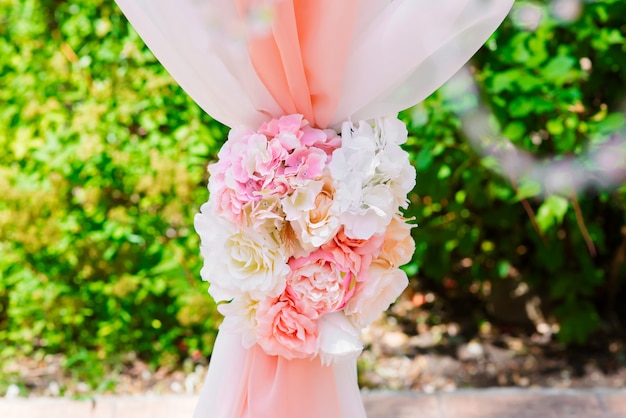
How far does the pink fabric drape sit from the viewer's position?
4.67 feet

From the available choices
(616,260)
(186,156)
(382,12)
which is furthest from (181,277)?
(616,260)

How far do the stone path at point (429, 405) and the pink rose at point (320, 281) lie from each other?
125 cm

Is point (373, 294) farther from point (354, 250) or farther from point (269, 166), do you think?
point (269, 166)

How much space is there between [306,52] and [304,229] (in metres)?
0.36

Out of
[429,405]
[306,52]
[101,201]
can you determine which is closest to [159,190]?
[101,201]

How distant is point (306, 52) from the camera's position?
1488mm

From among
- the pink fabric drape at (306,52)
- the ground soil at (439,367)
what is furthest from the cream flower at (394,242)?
the ground soil at (439,367)

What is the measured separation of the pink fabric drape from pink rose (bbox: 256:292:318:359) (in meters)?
0.39

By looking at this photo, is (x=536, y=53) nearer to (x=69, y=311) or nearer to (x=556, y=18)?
(x=556, y=18)

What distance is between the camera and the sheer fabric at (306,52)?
142 centimetres

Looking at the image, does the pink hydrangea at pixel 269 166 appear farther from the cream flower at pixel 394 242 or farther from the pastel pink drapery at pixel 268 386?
the pastel pink drapery at pixel 268 386

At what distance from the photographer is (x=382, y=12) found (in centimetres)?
150

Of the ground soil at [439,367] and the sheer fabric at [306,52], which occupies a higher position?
the sheer fabric at [306,52]

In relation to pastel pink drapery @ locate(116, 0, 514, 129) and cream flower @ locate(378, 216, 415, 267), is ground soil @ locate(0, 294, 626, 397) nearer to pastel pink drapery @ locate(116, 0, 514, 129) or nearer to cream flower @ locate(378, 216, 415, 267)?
cream flower @ locate(378, 216, 415, 267)
